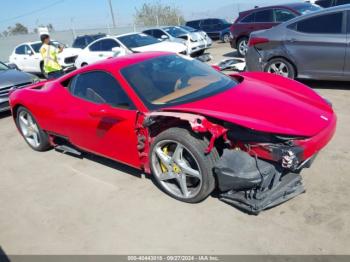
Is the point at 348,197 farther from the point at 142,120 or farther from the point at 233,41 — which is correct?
the point at 233,41

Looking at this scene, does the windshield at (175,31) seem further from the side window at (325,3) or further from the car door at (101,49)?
the side window at (325,3)

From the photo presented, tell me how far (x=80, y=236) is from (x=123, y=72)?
184cm

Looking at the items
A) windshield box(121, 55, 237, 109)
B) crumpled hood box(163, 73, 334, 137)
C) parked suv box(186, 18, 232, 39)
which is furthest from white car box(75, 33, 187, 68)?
parked suv box(186, 18, 232, 39)

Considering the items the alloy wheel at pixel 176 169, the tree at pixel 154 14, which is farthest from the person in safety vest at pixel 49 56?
the tree at pixel 154 14

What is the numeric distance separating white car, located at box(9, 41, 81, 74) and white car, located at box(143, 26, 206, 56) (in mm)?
3580

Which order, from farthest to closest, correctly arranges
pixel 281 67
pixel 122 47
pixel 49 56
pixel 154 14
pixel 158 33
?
pixel 154 14 → pixel 158 33 → pixel 122 47 → pixel 49 56 → pixel 281 67

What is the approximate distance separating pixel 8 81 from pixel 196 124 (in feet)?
22.2

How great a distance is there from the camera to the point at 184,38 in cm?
1505

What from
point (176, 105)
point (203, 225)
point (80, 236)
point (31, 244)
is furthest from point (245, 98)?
point (31, 244)

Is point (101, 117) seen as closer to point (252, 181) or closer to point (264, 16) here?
point (252, 181)

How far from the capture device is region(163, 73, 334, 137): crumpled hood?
3088 mm

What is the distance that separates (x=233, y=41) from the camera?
12.8 metres

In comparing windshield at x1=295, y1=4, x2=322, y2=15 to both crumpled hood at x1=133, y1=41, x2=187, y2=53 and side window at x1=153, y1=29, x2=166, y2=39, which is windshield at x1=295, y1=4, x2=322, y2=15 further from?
side window at x1=153, y1=29, x2=166, y2=39

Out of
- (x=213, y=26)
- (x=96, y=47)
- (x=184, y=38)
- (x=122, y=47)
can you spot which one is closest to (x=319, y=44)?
(x=122, y=47)
